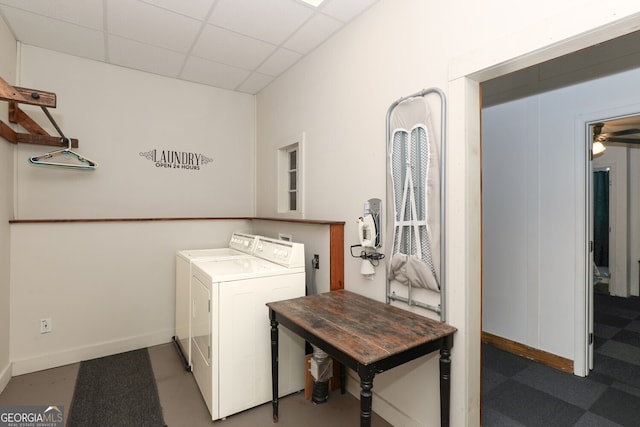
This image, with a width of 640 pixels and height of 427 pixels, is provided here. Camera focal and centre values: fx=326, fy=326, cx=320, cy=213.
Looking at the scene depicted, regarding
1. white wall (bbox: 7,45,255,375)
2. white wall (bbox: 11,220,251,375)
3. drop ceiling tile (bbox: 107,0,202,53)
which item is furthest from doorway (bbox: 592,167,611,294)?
drop ceiling tile (bbox: 107,0,202,53)

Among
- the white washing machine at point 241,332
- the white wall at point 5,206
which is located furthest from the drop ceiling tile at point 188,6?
the white washing machine at point 241,332

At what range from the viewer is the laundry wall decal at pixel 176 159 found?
345 centimetres

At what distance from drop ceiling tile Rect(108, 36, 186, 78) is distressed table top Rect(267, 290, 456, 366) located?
8.25ft

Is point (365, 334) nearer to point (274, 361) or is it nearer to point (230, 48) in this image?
point (274, 361)

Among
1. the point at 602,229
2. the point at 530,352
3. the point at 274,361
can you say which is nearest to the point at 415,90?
the point at 274,361

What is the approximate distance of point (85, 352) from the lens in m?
2.97

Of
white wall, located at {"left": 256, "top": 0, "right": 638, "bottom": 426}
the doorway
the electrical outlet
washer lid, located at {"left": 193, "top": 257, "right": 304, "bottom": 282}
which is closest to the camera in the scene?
white wall, located at {"left": 256, "top": 0, "right": 638, "bottom": 426}

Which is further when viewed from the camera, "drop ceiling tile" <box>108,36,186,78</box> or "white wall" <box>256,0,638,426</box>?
"drop ceiling tile" <box>108,36,186,78</box>

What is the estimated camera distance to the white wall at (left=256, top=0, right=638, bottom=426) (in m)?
1.53

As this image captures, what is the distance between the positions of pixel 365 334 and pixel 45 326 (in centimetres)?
288

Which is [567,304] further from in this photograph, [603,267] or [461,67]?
[603,267]

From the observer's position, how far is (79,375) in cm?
269

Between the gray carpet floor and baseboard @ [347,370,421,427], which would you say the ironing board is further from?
the gray carpet floor

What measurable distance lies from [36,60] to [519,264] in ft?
15.7
